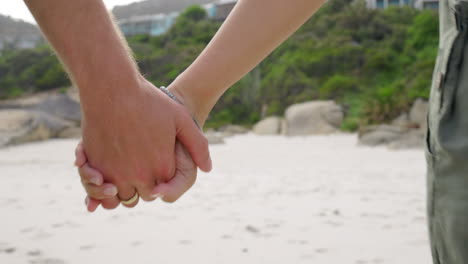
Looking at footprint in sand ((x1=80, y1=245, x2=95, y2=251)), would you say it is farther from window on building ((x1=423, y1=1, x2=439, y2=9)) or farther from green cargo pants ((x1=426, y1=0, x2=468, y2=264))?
window on building ((x1=423, y1=1, x2=439, y2=9))

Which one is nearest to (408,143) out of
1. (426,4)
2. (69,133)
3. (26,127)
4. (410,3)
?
(26,127)

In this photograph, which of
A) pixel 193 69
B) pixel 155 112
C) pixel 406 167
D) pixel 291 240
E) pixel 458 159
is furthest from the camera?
pixel 406 167

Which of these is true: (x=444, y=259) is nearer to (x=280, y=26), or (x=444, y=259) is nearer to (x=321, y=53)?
(x=280, y=26)

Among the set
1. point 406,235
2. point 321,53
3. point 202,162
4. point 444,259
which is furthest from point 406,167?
point 321,53

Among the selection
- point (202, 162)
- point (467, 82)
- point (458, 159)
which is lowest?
point (202, 162)

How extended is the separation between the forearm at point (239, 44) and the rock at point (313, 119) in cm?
967

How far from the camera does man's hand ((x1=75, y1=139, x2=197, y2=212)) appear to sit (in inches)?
48.4

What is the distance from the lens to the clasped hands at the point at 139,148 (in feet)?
3.72

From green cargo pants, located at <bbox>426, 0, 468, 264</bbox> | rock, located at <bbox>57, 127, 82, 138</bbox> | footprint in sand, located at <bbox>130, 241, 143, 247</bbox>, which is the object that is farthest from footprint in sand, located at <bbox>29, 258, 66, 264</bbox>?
rock, located at <bbox>57, 127, 82, 138</bbox>

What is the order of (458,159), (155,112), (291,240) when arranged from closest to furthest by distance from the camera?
(458,159)
(155,112)
(291,240)

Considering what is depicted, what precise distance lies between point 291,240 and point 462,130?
153 centimetres

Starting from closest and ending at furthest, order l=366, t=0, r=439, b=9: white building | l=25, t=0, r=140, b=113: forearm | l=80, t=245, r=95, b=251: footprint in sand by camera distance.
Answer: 1. l=25, t=0, r=140, b=113: forearm
2. l=80, t=245, r=95, b=251: footprint in sand
3. l=366, t=0, r=439, b=9: white building

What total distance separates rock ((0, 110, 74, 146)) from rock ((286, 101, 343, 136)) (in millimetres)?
5724

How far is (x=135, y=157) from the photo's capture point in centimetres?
120
